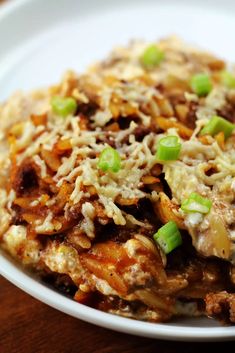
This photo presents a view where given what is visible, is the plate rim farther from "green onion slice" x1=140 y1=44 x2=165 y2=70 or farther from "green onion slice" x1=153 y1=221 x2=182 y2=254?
"green onion slice" x1=140 y1=44 x2=165 y2=70

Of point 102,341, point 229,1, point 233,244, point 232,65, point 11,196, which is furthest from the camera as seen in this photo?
point 229,1

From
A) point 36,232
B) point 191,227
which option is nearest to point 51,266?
point 36,232

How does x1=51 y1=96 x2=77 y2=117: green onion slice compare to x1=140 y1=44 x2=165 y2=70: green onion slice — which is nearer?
x1=51 y1=96 x2=77 y2=117: green onion slice

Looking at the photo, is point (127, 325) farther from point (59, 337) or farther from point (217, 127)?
point (217, 127)

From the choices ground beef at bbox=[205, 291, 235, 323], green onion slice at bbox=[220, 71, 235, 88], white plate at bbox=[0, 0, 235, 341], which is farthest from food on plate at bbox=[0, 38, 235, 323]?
white plate at bbox=[0, 0, 235, 341]

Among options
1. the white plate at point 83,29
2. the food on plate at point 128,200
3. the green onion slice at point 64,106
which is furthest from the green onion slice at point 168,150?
the white plate at point 83,29

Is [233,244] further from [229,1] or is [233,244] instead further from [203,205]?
[229,1]

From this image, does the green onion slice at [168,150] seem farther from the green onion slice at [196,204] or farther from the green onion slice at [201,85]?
the green onion slice at [201,85]
